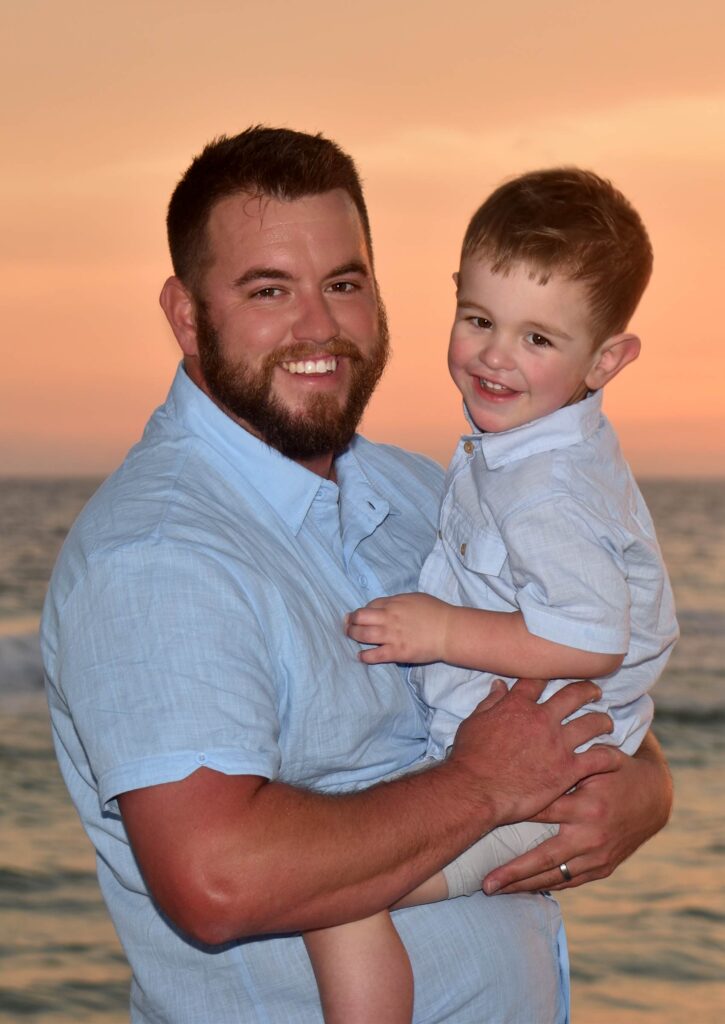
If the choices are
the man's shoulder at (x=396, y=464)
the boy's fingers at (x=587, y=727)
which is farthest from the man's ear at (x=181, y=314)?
the boy's fingers at (x=587, y=727)

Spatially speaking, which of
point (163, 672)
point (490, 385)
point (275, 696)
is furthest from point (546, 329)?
point (163, 672)

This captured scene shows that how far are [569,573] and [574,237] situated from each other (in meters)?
0.59

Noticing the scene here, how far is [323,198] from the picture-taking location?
2803 mm

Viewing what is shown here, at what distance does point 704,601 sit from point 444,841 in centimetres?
1523

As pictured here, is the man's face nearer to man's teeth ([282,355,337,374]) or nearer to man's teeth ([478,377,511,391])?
man's teeth ([282,355,337,374])

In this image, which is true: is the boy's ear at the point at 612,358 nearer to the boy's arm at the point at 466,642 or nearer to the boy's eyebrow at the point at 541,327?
the boy's eyebrow at the point at 541,327

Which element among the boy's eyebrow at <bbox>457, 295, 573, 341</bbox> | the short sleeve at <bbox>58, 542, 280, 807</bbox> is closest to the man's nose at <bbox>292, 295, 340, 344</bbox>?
the boy's eyebrow at <bbox>457, 295, 573, 341</bbox>

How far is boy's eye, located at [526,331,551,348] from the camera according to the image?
8.34 feet

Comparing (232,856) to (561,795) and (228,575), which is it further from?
(561,795)

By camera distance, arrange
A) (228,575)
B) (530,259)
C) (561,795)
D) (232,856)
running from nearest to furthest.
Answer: (232,856) < (228,575) < (530,259) < (561,795)

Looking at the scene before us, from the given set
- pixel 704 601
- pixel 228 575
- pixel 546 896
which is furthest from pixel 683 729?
pixel 228 575

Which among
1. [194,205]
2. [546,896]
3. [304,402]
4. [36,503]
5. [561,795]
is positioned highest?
[194,205]

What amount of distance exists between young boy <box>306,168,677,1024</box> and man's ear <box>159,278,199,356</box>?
59 centimetres

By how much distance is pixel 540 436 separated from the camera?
8.36ft
